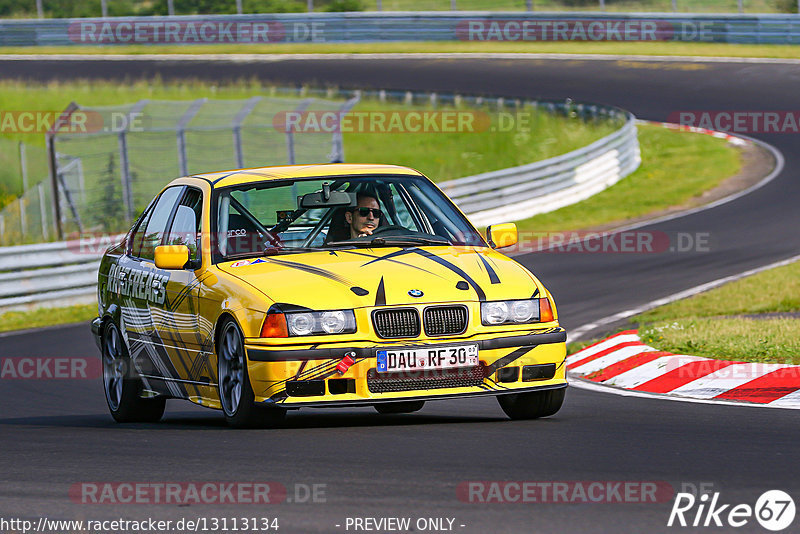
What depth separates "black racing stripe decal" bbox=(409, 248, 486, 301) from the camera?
24.7 feet

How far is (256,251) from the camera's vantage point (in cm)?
830

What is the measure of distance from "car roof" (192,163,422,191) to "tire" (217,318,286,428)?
1.19 metres

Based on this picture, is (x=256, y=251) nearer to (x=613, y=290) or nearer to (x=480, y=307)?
(x=480, y=307)

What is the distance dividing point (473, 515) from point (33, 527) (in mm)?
1684

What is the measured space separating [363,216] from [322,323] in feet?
4.67

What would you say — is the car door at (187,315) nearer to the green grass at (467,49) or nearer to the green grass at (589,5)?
the green grass at (467,49)

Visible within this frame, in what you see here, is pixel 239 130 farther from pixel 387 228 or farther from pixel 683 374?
pixel 387 228

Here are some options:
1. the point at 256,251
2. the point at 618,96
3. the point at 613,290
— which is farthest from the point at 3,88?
the point at 256,251

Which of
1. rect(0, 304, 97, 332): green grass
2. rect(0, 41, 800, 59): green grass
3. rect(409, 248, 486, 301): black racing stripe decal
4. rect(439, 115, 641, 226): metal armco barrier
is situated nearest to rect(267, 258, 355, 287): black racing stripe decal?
rect(409, 248, 486, 301): black racing stripe decal

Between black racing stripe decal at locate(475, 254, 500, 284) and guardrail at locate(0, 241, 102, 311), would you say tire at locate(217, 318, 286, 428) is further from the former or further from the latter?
guardrail at locate(0, 241, 102, 311)

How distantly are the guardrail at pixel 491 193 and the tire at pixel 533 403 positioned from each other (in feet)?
37.4

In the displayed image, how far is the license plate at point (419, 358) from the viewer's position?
7293 mm

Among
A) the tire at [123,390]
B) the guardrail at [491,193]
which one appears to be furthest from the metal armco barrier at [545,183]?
the tire at [123,390]

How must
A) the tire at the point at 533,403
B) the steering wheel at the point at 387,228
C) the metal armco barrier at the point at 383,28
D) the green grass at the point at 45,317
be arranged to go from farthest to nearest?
the metal armco barrier at the point at 383,28, the green grass at the point at 45,317, the steering wheel at the point at 387,228, the tire at the point at 533,403
